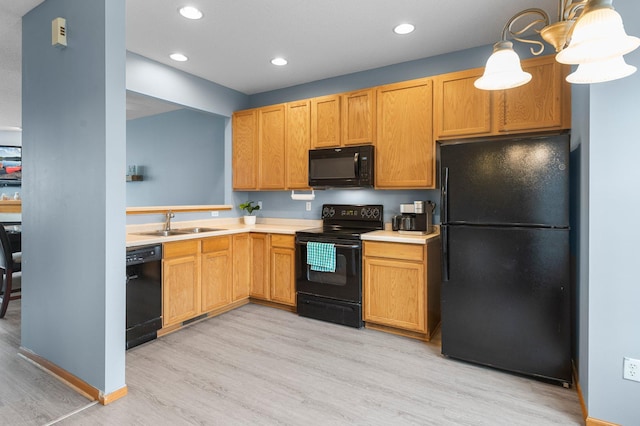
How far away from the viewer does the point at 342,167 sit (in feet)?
12.0

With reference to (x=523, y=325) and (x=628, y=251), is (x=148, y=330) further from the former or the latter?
(x=628, y=251)

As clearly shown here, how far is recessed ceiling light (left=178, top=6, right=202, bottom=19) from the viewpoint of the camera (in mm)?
2617

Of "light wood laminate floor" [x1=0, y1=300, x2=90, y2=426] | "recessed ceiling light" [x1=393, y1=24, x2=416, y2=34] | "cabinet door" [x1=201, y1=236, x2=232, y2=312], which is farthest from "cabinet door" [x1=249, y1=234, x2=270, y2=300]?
"recessed ceiling light" [x1=393, y1=24, x2=416, y2=34]

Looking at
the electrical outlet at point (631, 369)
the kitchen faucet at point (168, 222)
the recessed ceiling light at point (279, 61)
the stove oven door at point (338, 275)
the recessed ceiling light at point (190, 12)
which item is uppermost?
the recessed ceiling light at point (279, 61)

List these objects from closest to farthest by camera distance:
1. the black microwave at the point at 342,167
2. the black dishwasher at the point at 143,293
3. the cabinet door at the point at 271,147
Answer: the black dishwasher at the point at 143,293 → the black microwave at the point at 342,167 → the cabinet door at the point at 271,147

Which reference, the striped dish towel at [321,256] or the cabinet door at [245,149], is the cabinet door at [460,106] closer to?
the striped dish towel at [321,256]

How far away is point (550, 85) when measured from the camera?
107 inches

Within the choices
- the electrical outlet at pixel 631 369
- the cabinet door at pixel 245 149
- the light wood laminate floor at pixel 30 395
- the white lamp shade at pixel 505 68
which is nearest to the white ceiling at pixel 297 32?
the cabinet door at pixel 245 149

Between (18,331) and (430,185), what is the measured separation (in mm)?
3982

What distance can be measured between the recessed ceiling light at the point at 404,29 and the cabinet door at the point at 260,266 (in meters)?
2.36

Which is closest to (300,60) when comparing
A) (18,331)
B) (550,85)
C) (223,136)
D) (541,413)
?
(223,136)

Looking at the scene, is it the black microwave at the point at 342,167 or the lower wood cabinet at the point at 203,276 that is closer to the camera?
the lower wood cabinet at the point at 203,276

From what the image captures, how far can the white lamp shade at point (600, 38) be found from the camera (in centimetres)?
98

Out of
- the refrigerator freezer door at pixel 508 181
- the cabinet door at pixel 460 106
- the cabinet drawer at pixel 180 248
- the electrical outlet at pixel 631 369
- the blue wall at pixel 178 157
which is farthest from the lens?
the blue wall at pixel 178 157
